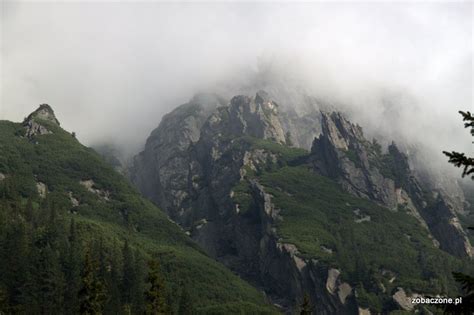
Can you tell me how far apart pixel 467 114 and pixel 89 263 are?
7278 cm

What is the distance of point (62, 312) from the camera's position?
197750 millimetres

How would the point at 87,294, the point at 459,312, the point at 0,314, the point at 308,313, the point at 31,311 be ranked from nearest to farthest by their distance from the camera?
the point at 459,312 → the point at 87,294 → the point at 308,313 → the point at 0,314 → the point at 31,311

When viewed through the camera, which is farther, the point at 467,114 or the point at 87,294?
the point at 87,294

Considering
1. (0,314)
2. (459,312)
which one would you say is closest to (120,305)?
(0,314)

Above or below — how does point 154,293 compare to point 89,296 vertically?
above

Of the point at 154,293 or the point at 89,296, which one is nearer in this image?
the point at 89,296

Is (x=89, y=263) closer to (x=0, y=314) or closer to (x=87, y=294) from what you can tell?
(x=87, y=294)

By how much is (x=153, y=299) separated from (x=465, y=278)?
7138 centimetres

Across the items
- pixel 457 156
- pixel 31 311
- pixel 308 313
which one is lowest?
pixel 457 156

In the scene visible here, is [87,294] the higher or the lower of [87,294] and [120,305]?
the lower

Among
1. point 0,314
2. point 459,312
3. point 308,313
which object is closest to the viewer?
point 459,312

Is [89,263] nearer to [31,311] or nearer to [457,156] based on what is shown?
[457,156]

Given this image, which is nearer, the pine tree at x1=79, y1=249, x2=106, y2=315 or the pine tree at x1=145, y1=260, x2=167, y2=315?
the pine tree at x1=79, y1=249, x2=106, y2=315

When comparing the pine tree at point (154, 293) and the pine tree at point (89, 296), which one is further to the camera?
the pine tree at point (154, 293)
